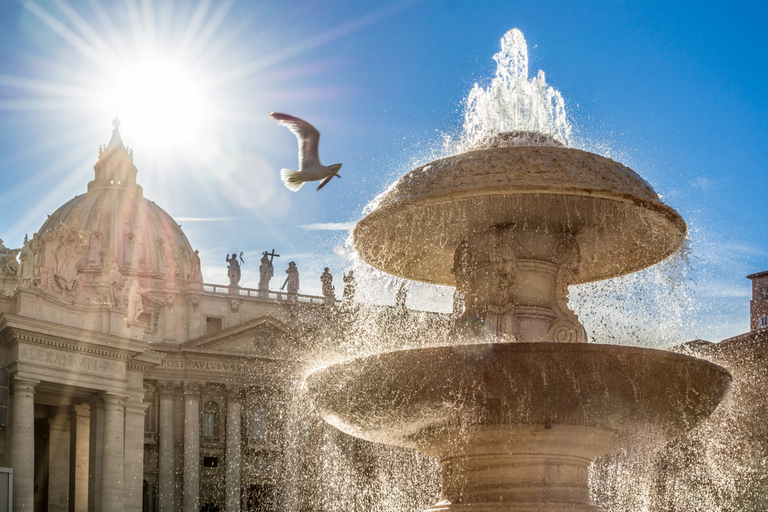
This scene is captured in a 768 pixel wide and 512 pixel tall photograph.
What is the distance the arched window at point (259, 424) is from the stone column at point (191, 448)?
9.96ft

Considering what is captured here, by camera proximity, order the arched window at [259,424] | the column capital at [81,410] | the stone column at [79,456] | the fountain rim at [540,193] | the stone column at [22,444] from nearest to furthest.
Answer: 1. the fountain rim at [540,193]
2. the stone column at [22,444]
3. the stone column at [79,456]
4. the column capital at [81,410]
5. the arched window at [259,424]

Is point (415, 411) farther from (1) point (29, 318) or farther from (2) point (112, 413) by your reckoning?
(2) point (112, 413)

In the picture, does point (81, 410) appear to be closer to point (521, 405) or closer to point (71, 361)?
point (71, 361)

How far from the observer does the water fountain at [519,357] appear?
7.67m

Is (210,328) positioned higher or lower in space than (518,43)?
lower

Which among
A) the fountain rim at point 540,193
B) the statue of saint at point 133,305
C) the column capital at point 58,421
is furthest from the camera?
the statue of saint at point 133,305

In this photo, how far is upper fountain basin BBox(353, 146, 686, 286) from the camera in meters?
8.41

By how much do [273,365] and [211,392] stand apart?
3663 mm

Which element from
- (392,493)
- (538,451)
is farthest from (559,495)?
(392,493)

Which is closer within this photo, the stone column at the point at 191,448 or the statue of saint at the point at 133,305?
→ the statue of saint at the point at 133,305

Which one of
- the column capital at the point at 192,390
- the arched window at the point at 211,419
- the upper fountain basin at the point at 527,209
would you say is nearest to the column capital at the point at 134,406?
the column capital at the point at 192,390

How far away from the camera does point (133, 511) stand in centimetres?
3152

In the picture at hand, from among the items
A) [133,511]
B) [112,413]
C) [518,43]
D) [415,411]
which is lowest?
[133,511]

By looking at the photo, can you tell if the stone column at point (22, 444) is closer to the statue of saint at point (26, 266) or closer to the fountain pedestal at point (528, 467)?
the statue of saint at point (26, 266)
